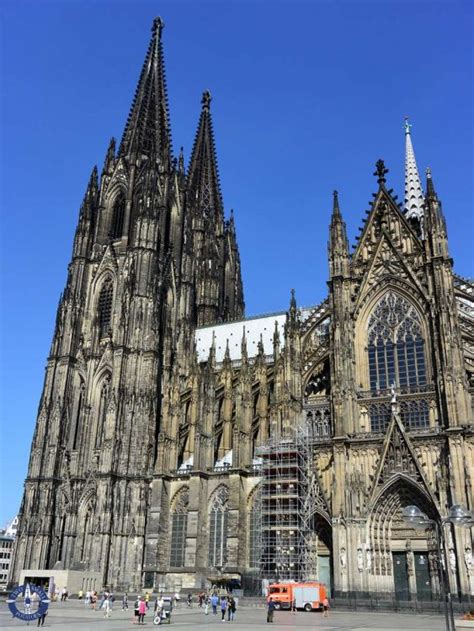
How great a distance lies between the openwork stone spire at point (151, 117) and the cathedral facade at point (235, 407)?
4.31 feet

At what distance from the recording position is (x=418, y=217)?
4800 centimetres

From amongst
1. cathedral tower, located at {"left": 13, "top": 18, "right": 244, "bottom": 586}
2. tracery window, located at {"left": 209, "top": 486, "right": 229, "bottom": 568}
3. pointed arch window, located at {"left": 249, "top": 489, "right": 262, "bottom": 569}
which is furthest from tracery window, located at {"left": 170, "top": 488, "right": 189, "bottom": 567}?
pointed arch window, located at {"left": 249, "top": 489, "right": 262, "bottom": 569}

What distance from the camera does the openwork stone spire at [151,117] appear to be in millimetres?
62344

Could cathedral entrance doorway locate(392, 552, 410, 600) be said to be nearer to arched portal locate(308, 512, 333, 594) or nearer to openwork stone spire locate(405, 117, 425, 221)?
arched portal locate(308, 512, 333, 594)

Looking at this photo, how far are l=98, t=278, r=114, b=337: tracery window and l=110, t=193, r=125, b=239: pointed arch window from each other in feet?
16.4

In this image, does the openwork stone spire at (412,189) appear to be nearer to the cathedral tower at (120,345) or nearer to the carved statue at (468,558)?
the cathedral tower at (120,345)

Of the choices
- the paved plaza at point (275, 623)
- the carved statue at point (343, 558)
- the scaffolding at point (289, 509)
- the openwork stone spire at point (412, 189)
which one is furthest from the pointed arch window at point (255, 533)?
the openwork stone spire at point (412, 189)

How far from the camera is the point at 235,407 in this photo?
45219 mm

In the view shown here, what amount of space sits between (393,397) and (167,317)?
24.3m

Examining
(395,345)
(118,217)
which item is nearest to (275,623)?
(395,345)

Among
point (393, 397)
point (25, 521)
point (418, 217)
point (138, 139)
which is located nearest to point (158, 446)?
point (25, 521)

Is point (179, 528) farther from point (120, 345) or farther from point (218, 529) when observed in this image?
point (120, 345)

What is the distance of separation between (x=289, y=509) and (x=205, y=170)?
47.0m

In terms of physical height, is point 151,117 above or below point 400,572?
above
